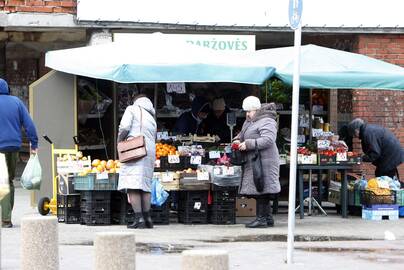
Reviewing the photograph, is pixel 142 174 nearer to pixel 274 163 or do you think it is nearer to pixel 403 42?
pixel 274 163

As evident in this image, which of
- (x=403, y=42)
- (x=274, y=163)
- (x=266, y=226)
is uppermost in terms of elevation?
(x=403, y=42)

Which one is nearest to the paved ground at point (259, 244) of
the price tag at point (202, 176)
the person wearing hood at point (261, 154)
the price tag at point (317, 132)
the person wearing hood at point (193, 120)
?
the person wearing hood at point (261, 154)

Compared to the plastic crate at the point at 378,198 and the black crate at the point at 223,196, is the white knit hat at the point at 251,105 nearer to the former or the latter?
the black crate at the point at 223,196

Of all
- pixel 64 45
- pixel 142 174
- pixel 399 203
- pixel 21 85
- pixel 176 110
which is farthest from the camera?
pixel 21 85

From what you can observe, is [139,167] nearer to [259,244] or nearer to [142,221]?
[142,221]

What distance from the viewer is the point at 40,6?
1678 cm

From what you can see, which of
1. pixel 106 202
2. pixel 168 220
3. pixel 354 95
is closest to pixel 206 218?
pixel 168 220

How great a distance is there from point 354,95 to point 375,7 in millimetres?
1638

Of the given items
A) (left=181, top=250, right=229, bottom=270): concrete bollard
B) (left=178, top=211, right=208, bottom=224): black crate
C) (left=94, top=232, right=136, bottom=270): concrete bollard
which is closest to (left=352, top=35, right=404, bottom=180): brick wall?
(left=178, top=211, right=208, bottom=224): black crate

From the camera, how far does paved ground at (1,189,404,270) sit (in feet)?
34.4

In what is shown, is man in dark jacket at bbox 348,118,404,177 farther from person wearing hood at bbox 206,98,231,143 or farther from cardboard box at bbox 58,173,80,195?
cardboard box at bbox 58,173,80,195

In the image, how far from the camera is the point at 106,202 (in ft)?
45.5

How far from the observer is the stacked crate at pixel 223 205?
46.5ft

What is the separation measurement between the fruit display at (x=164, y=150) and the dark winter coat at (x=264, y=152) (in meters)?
1.39
